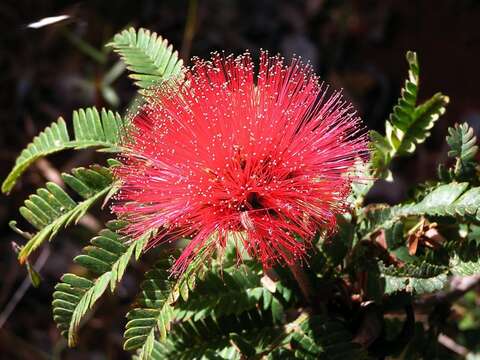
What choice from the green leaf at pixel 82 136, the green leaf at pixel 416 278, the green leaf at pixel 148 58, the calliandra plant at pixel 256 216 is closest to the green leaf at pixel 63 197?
the calliandra plant at pixel 256 216

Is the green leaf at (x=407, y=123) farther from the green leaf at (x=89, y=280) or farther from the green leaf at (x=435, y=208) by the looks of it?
the green leaf at (x=89, y=280)

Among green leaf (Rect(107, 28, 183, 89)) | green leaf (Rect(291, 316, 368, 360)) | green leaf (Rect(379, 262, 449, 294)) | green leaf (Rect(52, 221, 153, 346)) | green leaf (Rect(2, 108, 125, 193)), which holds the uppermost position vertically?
green leaf (Rect(107, 28, 183, 89))

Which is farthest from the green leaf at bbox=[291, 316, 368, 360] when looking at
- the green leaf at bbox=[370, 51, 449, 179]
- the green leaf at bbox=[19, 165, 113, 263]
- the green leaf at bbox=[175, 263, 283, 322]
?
the green leaf at bbox=[19, 165, 113, 263]

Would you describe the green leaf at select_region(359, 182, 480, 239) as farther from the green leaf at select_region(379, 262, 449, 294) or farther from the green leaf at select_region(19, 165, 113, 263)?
the green leaf at select_region(19, 165, 113, 263)

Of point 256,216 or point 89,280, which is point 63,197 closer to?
point 89,280

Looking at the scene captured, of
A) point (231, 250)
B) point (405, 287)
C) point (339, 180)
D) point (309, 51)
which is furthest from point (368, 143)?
point (309, 51)

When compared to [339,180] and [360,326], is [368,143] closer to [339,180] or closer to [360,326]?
[339,180]
